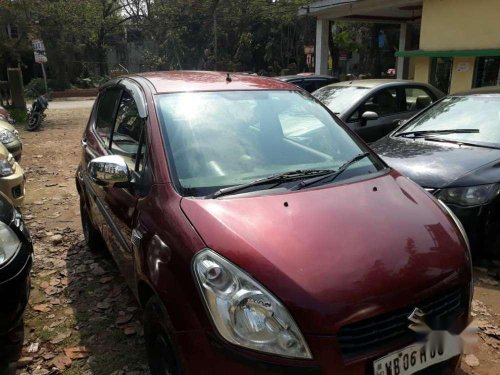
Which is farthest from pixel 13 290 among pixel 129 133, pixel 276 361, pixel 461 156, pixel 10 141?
pixel 10 141

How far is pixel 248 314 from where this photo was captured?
1786 mm

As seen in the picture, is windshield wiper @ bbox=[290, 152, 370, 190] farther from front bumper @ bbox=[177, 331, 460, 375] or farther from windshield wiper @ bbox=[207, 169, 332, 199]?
front bumper @ bbox=[177, 331, 460, 375]

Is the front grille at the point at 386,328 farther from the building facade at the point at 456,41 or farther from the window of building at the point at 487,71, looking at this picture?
the window of building at the point at 487,71

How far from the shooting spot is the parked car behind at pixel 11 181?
493 cm

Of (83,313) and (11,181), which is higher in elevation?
(11,181)

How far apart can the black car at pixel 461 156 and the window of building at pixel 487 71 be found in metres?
6.64

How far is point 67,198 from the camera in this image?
6.56 meters

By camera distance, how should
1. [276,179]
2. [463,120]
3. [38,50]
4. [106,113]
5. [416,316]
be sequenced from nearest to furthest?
[416,316]
[276,179]
[106,113]
[463,120]
[38,50]

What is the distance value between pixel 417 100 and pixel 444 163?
376 centimetres

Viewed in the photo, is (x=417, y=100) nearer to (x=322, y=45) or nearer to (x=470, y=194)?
(x=470, y=194)

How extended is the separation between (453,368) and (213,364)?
1.11 metres

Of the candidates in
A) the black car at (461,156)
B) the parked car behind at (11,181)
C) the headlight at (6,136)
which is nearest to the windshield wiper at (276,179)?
the black car at (461,156)

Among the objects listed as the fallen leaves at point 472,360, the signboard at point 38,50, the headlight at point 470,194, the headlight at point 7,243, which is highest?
the signboard at point 38,50

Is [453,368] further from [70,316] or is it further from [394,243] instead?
[70,316]
